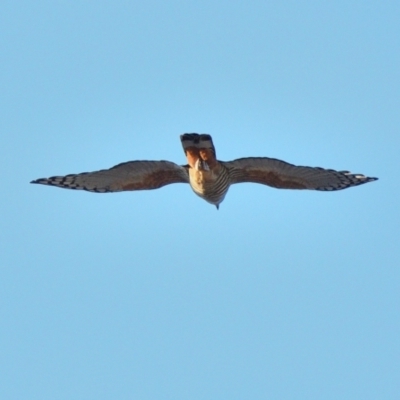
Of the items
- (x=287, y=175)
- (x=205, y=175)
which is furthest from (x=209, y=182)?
(x=287, y=175)

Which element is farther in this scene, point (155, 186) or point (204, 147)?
point (155, 186)

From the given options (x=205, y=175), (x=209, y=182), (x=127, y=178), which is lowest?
(x=209, y=182)

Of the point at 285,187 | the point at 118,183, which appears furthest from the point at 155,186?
the point at 285,187

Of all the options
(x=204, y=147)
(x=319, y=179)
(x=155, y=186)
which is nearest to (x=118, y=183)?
(x=155, y=186)

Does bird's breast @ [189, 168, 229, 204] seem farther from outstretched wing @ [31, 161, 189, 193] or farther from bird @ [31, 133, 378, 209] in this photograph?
outstretched wing @ [31, 161, 189, 193]

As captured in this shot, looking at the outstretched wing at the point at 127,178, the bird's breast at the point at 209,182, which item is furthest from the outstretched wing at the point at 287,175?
the outstretched wing at the point at 127,178

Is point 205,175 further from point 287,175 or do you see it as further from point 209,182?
point 287,175

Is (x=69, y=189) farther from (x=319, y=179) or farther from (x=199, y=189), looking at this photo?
(x=319, y=179)
